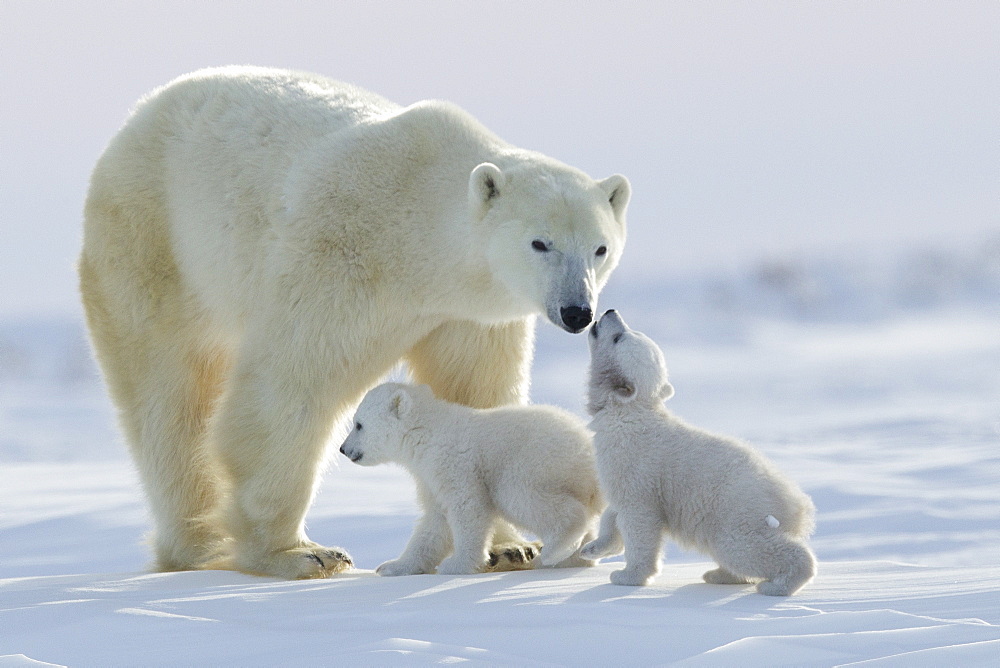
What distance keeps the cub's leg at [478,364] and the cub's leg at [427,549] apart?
19.2 inches

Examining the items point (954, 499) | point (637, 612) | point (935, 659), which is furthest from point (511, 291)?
point (954, 499)

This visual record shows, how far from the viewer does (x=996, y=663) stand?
2.63 m

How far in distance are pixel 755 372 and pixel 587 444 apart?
11.0m

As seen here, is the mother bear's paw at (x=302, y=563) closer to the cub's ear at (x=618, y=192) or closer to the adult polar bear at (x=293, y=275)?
the adult polar bear at (x=293, y=275)

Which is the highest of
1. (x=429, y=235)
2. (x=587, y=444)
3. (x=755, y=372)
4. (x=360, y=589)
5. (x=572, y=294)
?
(x=755, y=372)

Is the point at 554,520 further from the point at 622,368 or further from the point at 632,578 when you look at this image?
the point at 622,368

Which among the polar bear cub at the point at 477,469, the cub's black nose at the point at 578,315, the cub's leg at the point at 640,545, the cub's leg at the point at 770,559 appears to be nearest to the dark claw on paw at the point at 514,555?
the polar bear cub at the point at 477,469

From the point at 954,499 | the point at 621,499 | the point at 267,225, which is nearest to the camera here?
the point at 621,499

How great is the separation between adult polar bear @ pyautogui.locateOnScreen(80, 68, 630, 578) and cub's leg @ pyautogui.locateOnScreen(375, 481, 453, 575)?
382 millimetres

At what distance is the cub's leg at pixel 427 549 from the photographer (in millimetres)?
4328

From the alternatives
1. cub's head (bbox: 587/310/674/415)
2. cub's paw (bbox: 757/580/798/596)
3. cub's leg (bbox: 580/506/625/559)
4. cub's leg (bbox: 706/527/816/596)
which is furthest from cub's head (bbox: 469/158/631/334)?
cub's paw (bbox: 757/580/798/596)

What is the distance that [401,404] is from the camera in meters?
4.40

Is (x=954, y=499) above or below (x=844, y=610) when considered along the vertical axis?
above

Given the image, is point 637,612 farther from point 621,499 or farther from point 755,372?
point 755,372
